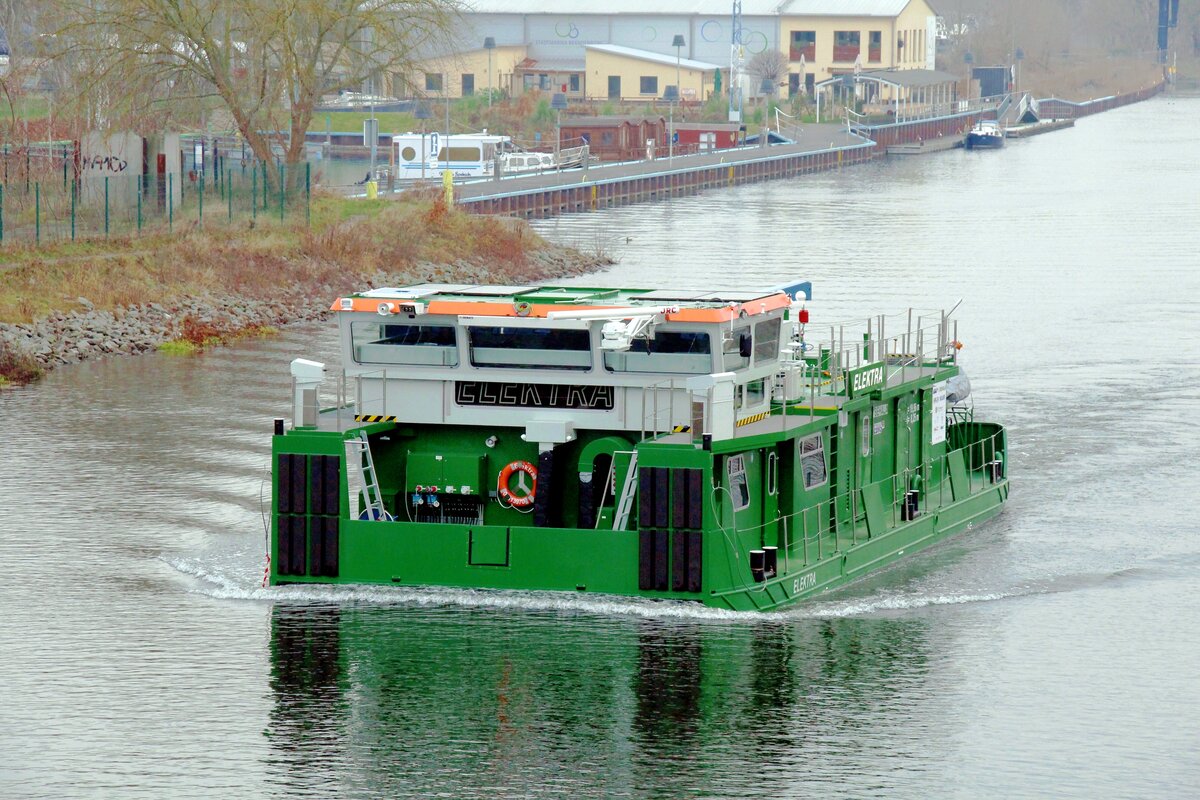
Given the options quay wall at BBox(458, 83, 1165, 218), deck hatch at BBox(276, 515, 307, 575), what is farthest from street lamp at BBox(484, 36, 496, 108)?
deck hatch at BBox(276, 515, 307, 575)

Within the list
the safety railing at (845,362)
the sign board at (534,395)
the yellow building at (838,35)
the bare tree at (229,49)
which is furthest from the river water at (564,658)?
the yellow building at (838,35)

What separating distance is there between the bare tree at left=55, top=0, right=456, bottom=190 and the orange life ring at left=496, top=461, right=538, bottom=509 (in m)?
39.7

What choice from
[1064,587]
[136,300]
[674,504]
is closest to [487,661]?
[674,504]

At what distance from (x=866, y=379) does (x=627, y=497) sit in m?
5.97

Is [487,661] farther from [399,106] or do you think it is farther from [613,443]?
[399,106]

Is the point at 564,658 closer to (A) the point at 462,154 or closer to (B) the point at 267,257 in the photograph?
(B) the point at 267,257

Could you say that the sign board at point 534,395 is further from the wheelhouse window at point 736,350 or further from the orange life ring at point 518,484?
the wheelhouse window at point 736,350

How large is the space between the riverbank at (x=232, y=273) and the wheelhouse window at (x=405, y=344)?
880 inches

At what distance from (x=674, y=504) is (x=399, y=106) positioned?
134605 millimetres

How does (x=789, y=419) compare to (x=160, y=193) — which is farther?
(x=160, y=193)

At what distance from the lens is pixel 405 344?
27766mm

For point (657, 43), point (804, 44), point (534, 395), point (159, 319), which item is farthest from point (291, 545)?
point (657, 43)

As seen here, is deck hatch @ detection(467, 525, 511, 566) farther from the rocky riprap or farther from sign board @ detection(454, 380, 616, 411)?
the rocky riprap

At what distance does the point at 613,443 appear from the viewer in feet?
88.3
